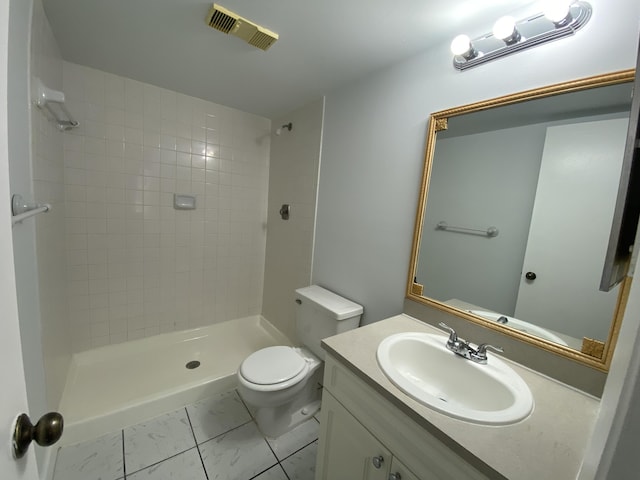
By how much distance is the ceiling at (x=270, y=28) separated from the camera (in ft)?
3.36

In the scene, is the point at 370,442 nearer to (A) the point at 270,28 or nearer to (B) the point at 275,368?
(B) the point at 275,368

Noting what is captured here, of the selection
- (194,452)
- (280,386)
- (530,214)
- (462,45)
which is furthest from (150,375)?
(462,45)

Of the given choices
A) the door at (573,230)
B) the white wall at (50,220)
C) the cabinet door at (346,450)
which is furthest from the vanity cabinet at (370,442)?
the white wall at (50,220)

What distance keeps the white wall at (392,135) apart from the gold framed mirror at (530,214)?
0.07 metres

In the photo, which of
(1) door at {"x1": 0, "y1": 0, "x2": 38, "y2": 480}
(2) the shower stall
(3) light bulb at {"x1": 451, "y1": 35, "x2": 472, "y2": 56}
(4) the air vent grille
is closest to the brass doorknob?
(1) door at {"x1": 0, "y1": 0, "x2": 38, "y2": 480}

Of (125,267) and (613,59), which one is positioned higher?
(613,59)

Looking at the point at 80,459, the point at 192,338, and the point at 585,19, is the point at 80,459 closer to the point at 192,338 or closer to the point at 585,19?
the point at 192,338

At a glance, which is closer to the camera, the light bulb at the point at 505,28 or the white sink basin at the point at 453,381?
the white sink basin at the point at 453,381

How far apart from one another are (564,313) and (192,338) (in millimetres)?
2555

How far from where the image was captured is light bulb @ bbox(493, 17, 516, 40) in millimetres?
872

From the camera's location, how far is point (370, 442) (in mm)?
829

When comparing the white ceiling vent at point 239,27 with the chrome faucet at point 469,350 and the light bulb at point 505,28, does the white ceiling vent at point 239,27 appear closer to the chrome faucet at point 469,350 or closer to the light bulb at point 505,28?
the light bulb at point 505,28

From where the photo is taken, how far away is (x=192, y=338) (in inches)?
89.9

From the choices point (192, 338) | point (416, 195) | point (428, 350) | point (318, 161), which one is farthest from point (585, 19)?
point (192, 338)
